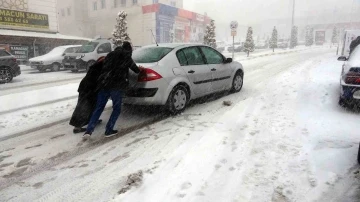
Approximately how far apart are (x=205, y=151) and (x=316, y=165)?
1497 millimetres

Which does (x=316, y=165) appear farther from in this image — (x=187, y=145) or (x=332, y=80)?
(x=332, y=80)

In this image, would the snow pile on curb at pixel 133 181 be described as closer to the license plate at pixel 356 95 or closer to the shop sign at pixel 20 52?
the license plate at pixel 356 95

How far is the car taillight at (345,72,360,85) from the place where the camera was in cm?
573

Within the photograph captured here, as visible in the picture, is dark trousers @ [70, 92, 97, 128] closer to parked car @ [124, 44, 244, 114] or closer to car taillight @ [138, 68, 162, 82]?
parked car @ [124, 44, 244, 114]

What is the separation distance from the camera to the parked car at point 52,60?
Result: 696 inches

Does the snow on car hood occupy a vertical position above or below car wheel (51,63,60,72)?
above

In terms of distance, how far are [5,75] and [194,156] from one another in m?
12.7

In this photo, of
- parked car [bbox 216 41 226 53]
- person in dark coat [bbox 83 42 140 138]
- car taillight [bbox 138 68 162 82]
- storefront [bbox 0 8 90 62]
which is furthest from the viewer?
parked car [bbox 216 41 226 53]

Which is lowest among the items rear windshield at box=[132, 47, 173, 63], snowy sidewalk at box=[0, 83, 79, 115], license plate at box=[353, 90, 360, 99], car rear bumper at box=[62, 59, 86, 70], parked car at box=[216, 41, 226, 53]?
snowy sidewalk at box=[0, 83, 79, 115]

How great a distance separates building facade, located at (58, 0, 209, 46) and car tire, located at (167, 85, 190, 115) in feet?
111

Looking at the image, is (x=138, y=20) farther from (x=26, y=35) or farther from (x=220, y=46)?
(x=26, y=35)

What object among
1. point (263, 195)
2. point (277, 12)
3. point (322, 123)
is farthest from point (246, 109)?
point (277, 12)

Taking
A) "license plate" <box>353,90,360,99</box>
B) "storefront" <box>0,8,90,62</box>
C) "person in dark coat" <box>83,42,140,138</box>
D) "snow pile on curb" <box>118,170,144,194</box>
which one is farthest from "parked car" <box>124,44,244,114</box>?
"storefront" <box>0,8,90,62</box>

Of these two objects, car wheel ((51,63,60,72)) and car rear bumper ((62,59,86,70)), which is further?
car wheel ((51,63,60,72))
